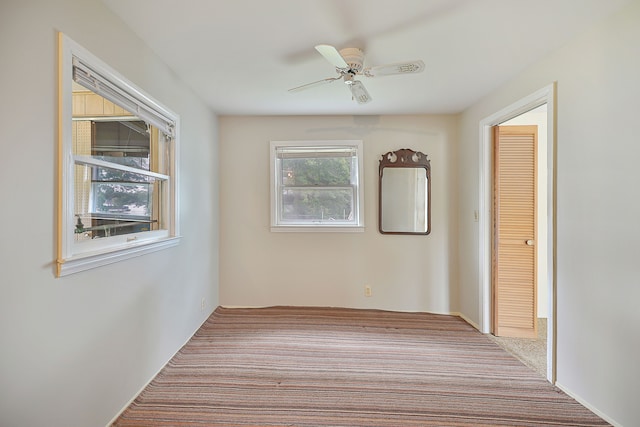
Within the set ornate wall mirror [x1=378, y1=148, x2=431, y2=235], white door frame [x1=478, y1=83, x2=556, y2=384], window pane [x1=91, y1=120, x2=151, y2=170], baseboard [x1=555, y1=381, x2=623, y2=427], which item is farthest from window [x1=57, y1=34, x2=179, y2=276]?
baseboard [x1=555, y1=381, x2=623, y2=427]

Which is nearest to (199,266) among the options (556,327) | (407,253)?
(407,253)

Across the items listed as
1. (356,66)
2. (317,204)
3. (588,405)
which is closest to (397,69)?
(356,66)

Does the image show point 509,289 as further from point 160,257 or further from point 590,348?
point 160,257

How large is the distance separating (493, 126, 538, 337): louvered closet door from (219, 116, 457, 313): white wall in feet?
1.93

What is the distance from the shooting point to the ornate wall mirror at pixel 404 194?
3.52 meters

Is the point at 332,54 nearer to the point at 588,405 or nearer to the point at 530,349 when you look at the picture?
the point at 588,405

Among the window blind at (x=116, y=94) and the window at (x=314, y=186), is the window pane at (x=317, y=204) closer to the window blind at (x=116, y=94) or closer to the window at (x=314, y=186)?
the window at (x=314, y=186)

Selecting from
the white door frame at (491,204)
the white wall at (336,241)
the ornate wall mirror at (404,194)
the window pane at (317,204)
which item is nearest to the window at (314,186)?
the window pane at (317,204)

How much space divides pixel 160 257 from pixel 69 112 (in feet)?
3.85

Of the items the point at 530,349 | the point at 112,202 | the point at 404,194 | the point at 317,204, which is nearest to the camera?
the point at 112,202

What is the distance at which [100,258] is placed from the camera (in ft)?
5.19

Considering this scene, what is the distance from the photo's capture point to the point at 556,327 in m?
2.08

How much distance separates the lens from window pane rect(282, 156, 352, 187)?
11.8 feet

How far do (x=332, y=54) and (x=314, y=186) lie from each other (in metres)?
1.98
